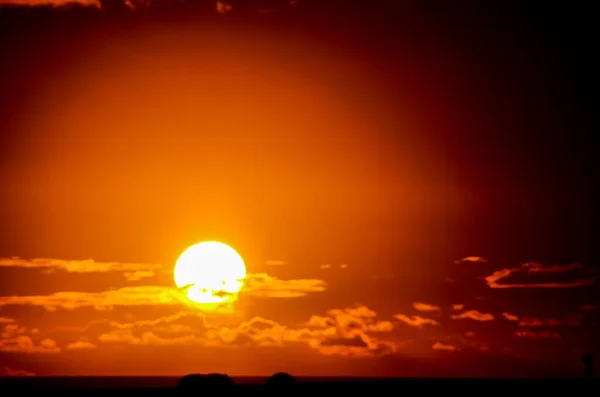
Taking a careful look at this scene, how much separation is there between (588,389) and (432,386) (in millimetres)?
8751

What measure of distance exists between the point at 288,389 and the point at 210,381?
13.8 ft

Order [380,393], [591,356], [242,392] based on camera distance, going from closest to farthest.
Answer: [242,392]
[380,393]
[591,356]

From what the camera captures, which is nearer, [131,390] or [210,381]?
[210,381]

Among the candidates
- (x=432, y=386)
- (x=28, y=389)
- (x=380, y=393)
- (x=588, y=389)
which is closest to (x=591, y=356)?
(x=588, y=389)

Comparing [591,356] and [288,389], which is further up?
[591,356]

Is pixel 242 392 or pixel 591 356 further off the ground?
pixel 591 356

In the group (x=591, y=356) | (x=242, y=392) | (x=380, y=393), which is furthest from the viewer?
(x=591, y=356)

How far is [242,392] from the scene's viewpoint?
4741cm

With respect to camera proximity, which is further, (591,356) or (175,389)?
(591,356)

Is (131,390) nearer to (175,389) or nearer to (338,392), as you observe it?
(175,389)

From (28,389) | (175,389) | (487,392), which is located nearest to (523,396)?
(487,392)

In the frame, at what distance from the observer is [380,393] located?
5056 centimetres

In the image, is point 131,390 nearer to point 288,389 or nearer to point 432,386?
point 288,389

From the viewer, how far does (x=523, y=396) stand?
49.1m
